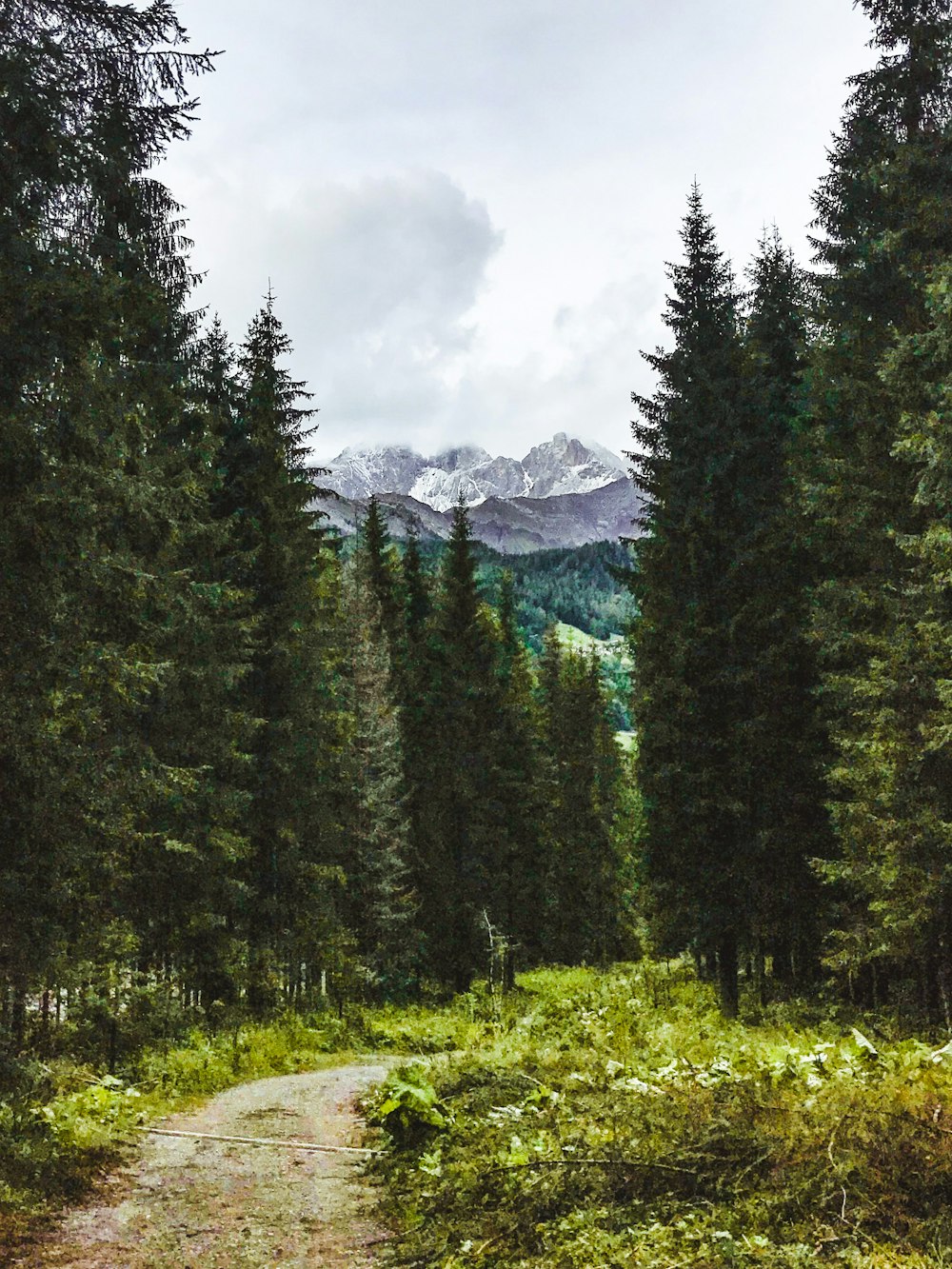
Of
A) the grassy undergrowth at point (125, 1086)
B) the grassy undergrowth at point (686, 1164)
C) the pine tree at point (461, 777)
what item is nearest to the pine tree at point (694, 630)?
the grassy undergrowth at point (125, 1086)

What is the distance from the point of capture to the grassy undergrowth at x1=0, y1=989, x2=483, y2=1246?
7.10m

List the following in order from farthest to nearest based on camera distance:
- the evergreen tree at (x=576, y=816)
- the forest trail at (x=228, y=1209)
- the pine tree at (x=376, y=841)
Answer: the evergreen tree at (x=576, y=816)
the pine tree at (x=376, y=841)
the forest trail at (x=228, y=1209)

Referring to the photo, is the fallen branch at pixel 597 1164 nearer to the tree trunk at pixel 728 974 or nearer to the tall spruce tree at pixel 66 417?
the tall spruce tree at pixel 66 417

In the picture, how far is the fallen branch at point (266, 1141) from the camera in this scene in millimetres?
9023

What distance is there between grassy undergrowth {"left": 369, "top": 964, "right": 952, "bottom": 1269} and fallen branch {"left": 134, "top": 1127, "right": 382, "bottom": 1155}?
1.77ft

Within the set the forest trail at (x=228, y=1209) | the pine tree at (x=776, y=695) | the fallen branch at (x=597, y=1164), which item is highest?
the pine tree at (x=776, y=695)

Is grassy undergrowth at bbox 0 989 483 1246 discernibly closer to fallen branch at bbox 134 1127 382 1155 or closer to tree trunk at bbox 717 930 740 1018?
fallen branch at bbox 134 1127 382 1155

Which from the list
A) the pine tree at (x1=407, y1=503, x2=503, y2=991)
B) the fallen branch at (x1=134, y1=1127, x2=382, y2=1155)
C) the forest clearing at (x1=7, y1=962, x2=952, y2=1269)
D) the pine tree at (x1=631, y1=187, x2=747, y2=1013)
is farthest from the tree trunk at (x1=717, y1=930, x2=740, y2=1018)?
the pine tree at (x1=407, y1=503, x2=503, y2=991)

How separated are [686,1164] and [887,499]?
1079 centimetres

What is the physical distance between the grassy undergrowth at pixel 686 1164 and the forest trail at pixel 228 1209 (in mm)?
510

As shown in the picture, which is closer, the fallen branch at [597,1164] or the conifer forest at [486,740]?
the fallen branch at [597,1164]

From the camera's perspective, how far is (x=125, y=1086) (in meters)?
11.4

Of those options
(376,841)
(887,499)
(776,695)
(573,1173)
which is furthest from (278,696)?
(573,1173)

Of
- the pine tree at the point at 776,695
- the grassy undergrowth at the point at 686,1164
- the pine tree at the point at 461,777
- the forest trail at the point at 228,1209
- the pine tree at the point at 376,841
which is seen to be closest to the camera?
the grassy undergrowth at the point at 686,1164
